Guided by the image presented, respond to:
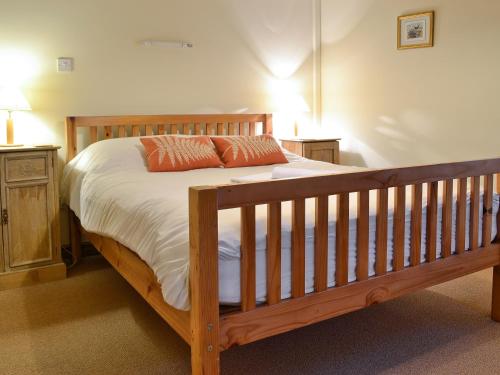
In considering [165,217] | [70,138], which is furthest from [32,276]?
[165,217]

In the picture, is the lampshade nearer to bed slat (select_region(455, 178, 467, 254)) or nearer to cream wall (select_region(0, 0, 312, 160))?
cream wall (select_region(0, 0, 312, 160))

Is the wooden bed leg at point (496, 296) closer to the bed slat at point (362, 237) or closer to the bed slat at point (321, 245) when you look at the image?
the bed slat at point (362, 237)

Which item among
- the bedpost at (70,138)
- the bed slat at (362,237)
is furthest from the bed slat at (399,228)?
the bedpost at (70,138)

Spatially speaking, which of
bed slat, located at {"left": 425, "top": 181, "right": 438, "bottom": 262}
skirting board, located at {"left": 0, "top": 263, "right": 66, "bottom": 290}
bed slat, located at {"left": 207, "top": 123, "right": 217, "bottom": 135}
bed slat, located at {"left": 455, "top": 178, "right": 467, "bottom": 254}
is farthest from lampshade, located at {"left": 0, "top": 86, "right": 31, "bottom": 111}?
bed slat, located at {"left": 455, "top": 178, "right": 467, "bottom": 254}

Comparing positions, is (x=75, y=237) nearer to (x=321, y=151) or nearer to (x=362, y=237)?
(x=321, y=151)

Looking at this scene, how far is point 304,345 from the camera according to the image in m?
2.24

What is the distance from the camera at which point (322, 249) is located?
175 cm

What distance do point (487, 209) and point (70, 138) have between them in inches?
100

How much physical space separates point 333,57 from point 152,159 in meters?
2.16

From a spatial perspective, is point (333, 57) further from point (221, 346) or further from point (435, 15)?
point (221, 346)

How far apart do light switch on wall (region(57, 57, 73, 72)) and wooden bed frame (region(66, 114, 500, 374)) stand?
1.55 m

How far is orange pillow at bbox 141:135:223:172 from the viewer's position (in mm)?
3107

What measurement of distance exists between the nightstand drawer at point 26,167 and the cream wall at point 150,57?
1.40 feet

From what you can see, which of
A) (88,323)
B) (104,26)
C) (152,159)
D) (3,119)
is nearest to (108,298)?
(88,323)
